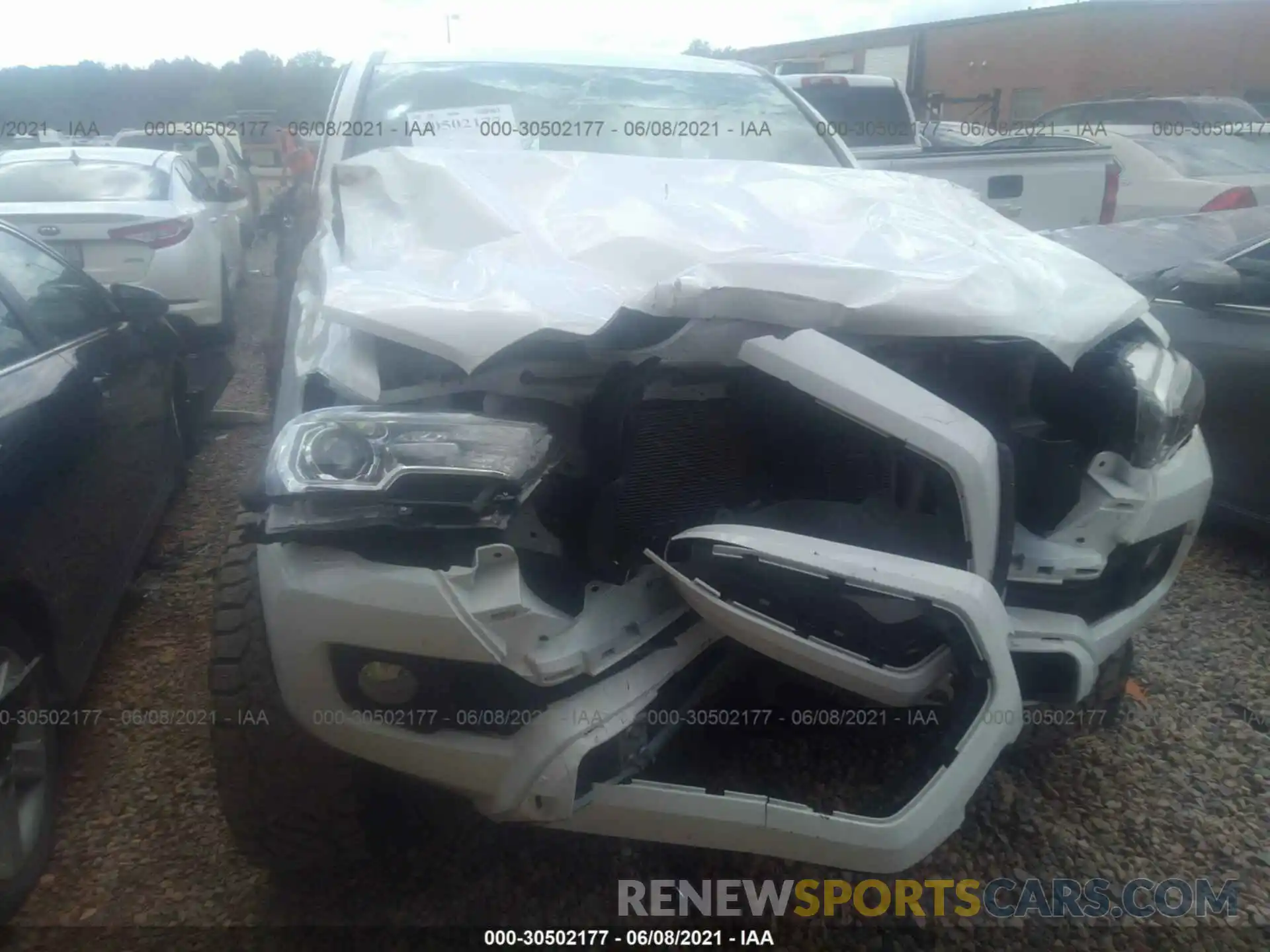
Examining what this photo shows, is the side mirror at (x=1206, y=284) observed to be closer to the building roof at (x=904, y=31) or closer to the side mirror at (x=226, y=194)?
the side mirror at (x=226, y=194)

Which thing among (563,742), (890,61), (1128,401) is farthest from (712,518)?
(890,61)

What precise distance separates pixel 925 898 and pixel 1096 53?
1083 inches

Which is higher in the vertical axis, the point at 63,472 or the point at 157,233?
the point at 157,233

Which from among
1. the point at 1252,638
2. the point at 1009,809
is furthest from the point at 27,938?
the point at 1252,638

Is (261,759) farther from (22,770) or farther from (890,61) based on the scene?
(890,61)

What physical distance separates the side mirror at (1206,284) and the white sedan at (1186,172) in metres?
4.07

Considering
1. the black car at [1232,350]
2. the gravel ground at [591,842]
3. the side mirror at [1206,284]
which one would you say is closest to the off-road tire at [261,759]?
the gravel ground at [591,842]

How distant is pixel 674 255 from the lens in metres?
2.08

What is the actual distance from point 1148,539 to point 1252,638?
1572 mm

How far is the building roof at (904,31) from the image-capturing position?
75.0 feet

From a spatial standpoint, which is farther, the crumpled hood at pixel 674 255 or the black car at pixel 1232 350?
the black car at pixel 1232 350

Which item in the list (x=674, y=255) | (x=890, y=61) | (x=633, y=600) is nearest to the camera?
(x=633, y=600)

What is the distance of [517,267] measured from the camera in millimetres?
2076

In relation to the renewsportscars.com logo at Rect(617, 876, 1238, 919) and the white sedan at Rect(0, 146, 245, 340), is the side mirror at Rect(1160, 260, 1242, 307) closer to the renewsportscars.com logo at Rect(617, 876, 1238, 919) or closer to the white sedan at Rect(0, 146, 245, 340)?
the renewsportscars.com logo at Rect(617, 876, 1238, 919)
